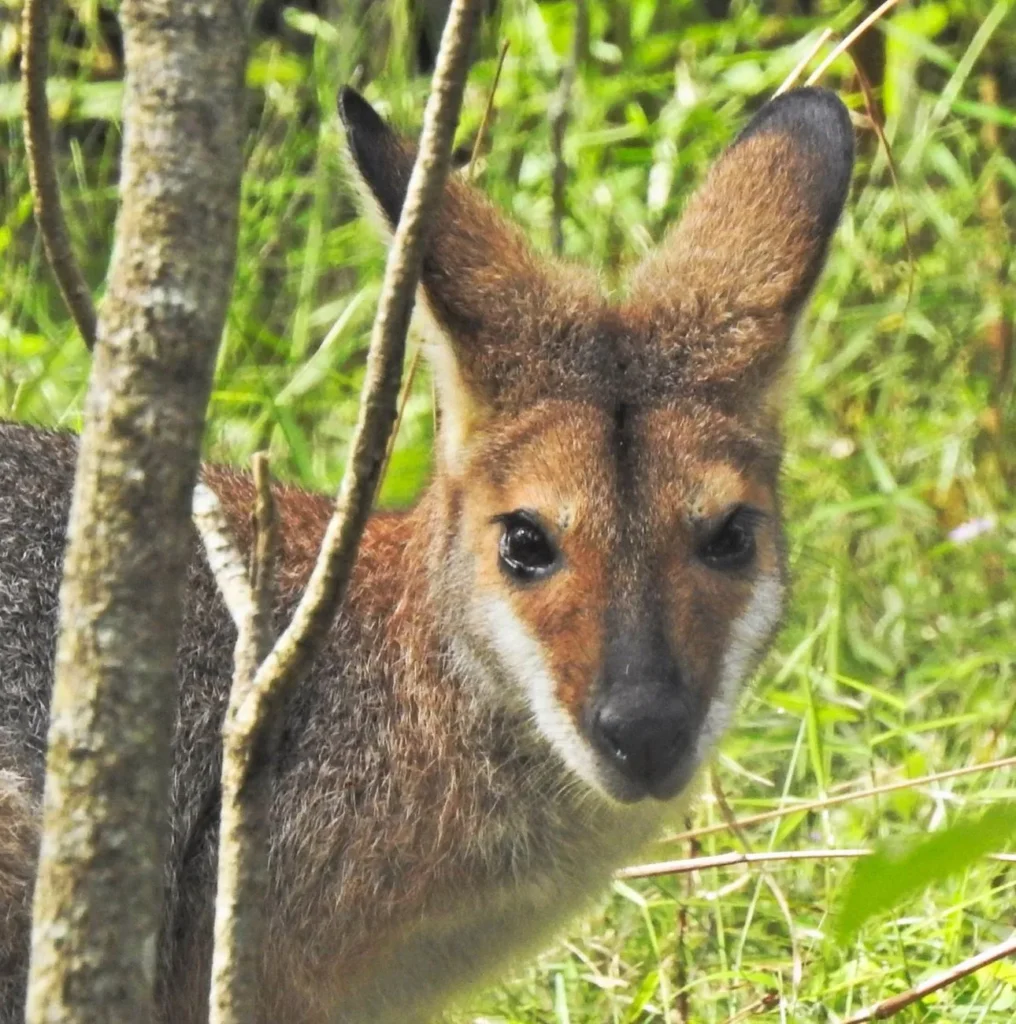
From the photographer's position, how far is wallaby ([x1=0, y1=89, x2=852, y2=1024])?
3010 millimetres

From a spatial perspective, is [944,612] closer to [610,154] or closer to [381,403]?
[610,154]

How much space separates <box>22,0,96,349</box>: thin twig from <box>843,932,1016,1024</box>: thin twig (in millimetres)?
1723

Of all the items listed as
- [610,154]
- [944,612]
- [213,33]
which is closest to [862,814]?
[944,612]

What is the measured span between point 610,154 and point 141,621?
192 inches

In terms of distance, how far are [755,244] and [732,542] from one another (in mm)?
668

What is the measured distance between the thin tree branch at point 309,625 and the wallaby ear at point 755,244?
1.37m

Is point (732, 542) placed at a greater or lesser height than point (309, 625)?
greater

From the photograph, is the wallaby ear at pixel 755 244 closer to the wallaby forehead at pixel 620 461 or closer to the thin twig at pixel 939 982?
the wallaby forehead at pixel 620 461

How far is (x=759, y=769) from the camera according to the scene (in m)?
4.99

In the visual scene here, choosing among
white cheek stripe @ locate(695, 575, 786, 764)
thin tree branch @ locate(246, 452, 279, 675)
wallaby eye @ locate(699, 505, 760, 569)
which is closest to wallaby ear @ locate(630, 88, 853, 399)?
wallaby eye @ locate(699, 505, 760, 569)

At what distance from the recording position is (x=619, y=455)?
311 cm

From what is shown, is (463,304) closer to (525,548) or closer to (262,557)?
(525,548)

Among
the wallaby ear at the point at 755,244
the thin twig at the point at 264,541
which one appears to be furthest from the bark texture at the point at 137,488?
the wallaby ear at the point at 755,244

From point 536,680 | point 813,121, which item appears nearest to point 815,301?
point 813,121
